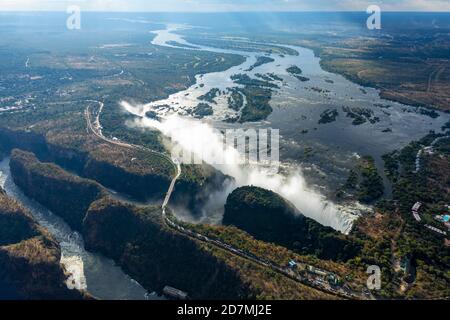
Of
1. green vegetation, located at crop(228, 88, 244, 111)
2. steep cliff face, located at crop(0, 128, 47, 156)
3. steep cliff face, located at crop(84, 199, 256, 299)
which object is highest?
green vegetation, located at crop(228, 88, 244, 111)

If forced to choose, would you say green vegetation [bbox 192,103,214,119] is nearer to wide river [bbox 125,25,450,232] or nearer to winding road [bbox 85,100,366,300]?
wide river [bbox 125,25,450,232]

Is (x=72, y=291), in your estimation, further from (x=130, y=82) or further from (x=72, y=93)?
(x=130, y=82)

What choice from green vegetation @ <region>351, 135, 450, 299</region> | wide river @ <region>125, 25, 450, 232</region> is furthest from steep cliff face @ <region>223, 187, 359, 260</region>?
wide river @ <region>125, 25, 450, 232</region>

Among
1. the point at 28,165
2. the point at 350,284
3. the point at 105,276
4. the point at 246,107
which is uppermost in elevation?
the point at 246,107

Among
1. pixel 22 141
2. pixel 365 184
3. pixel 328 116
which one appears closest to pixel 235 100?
pixel 328 116

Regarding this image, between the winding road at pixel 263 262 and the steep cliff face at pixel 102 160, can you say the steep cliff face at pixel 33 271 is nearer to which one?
the winding road at pixel 263 262

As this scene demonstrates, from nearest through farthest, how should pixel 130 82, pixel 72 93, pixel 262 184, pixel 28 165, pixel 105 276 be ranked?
1. pixel 105 276
2. pixel 262 184
3. pixel 28 165
4. pixel 72 93
5. pixel 130 82
